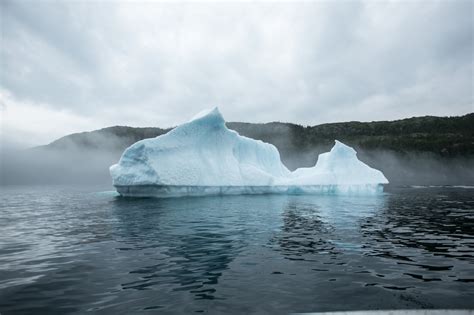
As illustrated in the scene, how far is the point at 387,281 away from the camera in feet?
21.5

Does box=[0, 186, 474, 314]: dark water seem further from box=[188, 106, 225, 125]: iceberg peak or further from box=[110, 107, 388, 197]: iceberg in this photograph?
box=[188, 106, 225, 125]: iceberg peak

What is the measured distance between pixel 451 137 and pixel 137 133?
324 feet

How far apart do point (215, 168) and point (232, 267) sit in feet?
71.4

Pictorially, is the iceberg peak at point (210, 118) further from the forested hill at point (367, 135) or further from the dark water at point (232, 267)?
the forested hill at point (367, 135)

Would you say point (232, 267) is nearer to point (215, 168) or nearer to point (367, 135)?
point (215, 168)

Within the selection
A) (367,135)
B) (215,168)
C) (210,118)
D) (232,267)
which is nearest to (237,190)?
(215,168)

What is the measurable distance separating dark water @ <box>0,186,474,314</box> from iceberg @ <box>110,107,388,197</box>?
40.5 feet

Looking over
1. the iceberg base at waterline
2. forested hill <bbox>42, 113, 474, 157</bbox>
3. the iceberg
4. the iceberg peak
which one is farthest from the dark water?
forested hill <bbox>42, 113, 474, 157</bbox>

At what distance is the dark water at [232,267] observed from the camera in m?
5.52

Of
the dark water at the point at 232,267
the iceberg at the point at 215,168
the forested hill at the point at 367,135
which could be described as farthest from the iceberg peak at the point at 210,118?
the forested hill at the point at 367,135

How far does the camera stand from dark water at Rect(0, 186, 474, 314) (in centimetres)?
552

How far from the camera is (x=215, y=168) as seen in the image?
2920 centimetres

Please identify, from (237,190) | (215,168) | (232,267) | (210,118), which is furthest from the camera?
(237,190)

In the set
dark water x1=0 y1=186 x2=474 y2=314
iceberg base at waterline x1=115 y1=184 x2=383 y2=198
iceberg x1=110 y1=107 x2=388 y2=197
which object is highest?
iceberg x1=110 y1=107 x2=388 y2=197
